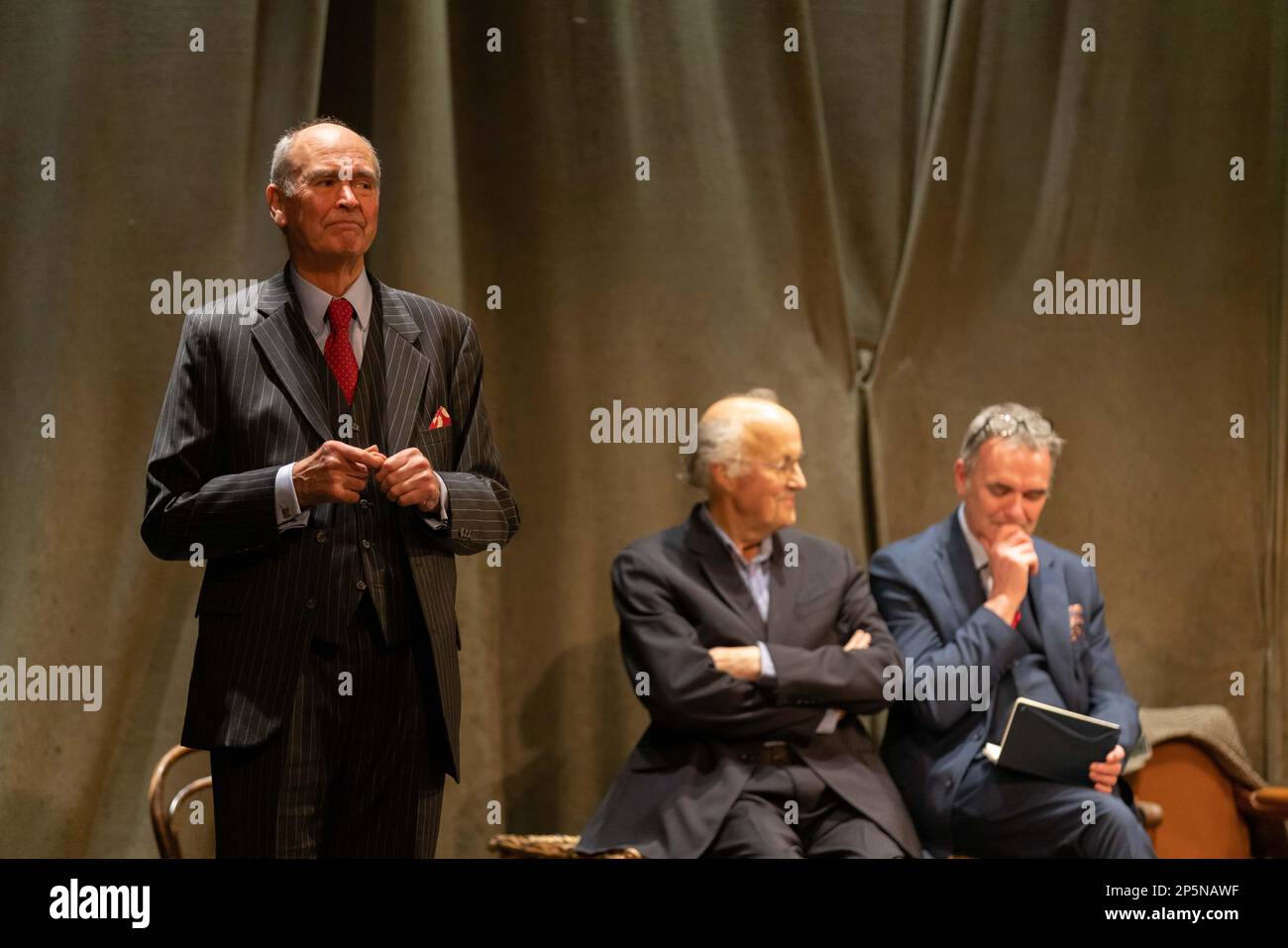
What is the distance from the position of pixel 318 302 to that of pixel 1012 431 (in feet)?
5.99

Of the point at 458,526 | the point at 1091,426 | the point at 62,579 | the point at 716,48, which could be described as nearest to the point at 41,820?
the point at 62,579

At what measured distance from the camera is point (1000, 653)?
3133mm

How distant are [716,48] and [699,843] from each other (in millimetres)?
2265

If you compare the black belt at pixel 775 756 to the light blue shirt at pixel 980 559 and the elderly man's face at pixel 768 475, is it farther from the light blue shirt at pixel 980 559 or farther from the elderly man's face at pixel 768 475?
the light blue shirt at pixel 980 559

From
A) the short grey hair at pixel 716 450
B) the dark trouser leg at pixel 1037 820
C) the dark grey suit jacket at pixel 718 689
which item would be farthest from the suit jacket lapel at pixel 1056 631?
the short grey hair at pixel 716 450

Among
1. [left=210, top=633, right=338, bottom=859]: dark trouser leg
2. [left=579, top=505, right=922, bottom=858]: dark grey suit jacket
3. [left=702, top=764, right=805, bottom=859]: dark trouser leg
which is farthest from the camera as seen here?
[left=579, top=505, right=922, bottom=858]: dark grey suit jacket

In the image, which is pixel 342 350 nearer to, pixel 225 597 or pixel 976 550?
pixel 225 597

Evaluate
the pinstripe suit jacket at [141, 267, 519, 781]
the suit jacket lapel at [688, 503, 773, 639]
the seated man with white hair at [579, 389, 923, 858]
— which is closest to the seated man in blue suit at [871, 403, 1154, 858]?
the seated man with white hair at [579, 389, 923, 858]

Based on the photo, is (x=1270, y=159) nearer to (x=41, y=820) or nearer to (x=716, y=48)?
(x=716, y=48)

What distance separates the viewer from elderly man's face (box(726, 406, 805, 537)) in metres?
3.22

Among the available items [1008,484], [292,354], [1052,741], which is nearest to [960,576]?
[1008,484]

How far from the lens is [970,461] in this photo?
11.1 ft

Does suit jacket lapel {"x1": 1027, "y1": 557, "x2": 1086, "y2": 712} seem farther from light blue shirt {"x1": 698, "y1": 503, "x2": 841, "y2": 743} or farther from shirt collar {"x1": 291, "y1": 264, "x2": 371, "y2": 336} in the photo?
shirt collar {"x1": 291, "y1": 264, "x2": 371, "y2": 336}

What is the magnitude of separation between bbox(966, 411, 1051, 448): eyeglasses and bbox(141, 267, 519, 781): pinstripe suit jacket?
1526 millimetres
